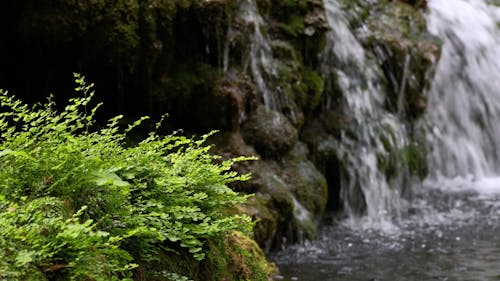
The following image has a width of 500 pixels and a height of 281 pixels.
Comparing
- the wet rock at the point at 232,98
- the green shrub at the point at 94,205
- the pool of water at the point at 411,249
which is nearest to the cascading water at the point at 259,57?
A: the wet rock at the point at 232,98

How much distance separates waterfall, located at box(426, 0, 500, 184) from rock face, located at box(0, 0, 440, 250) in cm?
337

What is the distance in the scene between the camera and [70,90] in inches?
298

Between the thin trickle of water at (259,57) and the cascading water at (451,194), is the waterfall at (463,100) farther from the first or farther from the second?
the thin trickle of water at (259,57)

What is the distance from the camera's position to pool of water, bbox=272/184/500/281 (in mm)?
7074

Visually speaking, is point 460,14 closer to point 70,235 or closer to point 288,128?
point 288,128

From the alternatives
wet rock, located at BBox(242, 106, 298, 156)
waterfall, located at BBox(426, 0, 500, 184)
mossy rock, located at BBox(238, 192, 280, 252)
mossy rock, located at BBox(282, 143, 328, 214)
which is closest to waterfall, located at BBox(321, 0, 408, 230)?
mossy rock, located at BBox(282, 143, 328, 214)

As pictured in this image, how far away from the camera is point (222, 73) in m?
8.39

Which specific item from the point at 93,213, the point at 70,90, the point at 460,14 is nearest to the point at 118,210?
the point at 93,213

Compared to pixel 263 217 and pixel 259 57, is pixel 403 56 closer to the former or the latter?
pixel 259 57

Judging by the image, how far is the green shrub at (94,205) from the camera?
2820mm

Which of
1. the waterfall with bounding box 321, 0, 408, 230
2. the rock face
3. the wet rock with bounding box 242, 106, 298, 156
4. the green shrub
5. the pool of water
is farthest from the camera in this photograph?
the waterfall with bounding box 321, 0, 408, 230

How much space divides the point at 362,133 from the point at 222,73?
3304 millimetres

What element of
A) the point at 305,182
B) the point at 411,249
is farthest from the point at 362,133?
the point at 411,249

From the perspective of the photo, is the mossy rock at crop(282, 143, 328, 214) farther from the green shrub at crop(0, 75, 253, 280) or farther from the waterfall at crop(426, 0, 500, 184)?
the green shrub at crop(0, 75, 253, 280)
